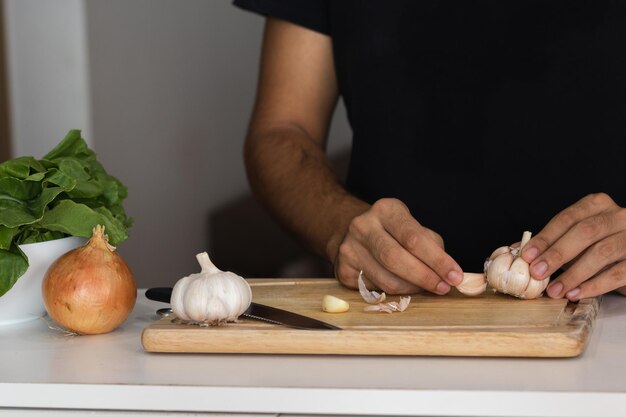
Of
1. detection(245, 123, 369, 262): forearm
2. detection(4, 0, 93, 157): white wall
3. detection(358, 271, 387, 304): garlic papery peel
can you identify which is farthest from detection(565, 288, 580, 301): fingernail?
detection(4, 0, 93, 157): white wall

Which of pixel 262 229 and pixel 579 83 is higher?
pixel 579 83

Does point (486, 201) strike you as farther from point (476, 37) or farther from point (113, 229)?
point (113, 229)

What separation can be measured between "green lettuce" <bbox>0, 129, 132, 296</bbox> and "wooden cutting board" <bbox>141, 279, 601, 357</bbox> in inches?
6.3

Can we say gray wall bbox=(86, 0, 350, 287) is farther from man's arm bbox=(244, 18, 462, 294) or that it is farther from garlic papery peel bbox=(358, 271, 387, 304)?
garlic papery peel bbox=(358, 271, 387, 304)

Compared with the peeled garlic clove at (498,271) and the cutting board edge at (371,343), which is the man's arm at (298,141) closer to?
the peeled garlic clove at (498,271)

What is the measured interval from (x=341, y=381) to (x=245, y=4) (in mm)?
1098

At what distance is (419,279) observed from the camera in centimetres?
117

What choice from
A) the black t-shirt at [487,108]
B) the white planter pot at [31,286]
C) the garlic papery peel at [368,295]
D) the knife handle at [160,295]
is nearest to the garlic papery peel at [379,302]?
the garlic papery peel at [368,295]

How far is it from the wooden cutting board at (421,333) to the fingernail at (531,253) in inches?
2.1

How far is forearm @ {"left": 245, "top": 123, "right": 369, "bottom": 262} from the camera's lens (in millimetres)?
1646

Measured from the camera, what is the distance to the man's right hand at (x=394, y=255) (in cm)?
116

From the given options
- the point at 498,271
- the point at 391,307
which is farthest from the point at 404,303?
the point at 498,271

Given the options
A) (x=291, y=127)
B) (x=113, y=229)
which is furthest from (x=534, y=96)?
(x=113, y=229)

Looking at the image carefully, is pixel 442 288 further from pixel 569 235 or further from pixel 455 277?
pixel 569 235
